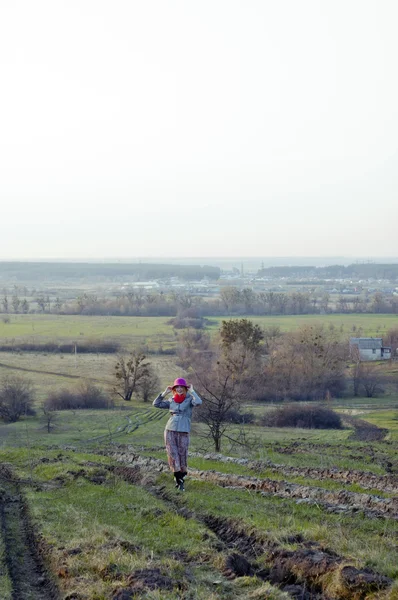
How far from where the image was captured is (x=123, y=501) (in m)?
13.1

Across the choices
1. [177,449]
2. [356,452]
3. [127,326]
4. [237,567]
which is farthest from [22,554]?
[127,326]

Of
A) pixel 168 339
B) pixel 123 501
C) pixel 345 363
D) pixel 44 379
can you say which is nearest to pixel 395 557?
pixel 123 501

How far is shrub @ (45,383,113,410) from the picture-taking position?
6003 centimetres

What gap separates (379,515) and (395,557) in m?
2.70

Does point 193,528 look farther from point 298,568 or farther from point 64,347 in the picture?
point 64,347

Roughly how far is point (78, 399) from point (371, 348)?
4847 cm

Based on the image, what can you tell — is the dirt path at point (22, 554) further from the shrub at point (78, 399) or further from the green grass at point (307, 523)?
the shrub at point (78, 399)

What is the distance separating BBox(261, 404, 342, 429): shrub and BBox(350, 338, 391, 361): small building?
4283cm

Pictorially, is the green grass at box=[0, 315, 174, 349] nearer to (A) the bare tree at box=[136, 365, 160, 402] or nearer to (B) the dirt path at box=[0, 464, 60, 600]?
(A) the bare tree at box=[136, 365, 160, 402]

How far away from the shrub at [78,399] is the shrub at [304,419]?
17.8m

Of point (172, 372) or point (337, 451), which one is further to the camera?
point (172, 372)

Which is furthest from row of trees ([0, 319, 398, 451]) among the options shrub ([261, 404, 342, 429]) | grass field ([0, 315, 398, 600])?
grass field ([0, 315, 398, 600])

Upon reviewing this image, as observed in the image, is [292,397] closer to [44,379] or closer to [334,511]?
[44,379]

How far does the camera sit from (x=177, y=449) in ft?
46.0
